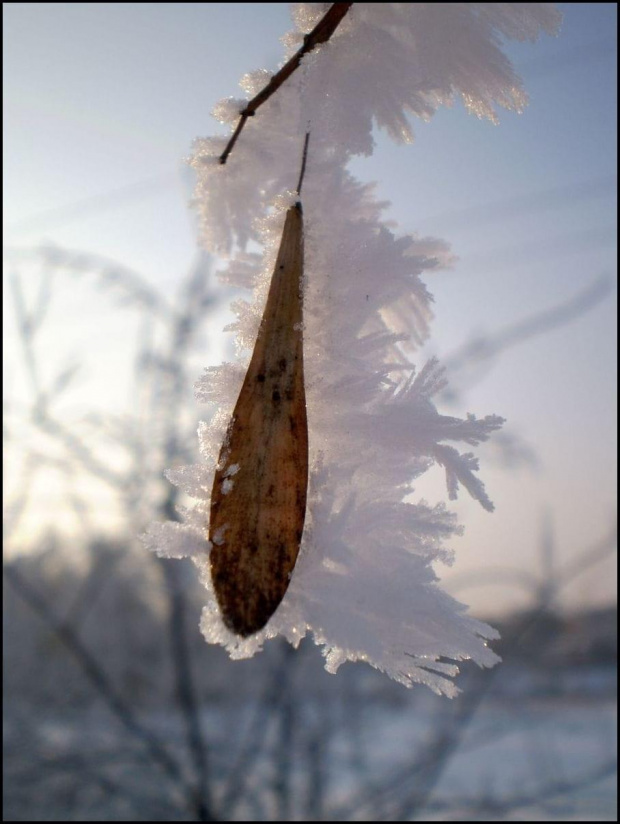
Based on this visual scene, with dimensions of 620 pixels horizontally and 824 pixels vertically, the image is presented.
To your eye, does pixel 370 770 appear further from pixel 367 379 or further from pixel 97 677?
pixel 367 379

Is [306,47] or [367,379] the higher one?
[306,47]

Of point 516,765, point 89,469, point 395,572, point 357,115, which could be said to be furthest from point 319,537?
point 516,765

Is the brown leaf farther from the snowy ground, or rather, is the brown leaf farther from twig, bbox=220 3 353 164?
the snowy ground

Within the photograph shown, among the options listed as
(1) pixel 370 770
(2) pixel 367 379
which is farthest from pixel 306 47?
(1) pixel 370 770

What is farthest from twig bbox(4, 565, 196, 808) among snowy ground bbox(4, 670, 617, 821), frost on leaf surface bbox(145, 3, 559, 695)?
frost on leaf surface bbox(145, 3, 559, 695)

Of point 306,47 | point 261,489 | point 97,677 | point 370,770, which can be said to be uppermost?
point 306,47

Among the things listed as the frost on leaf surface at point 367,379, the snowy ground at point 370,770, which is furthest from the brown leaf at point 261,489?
the snowy ground at point 370,770

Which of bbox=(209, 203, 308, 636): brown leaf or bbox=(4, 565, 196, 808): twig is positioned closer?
bbox=(209, 203, 308, 636): brown leaf

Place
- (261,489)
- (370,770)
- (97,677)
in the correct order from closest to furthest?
1. (261,489)
2. (97,677)
3. (370,770)
